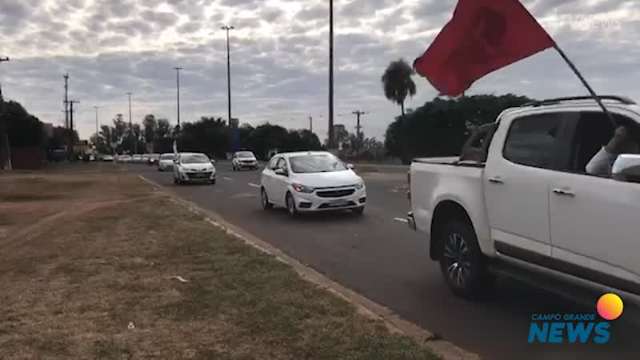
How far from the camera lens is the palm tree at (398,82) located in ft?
246

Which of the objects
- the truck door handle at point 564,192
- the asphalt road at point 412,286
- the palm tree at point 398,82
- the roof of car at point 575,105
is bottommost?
the asphalt road at point 412,286

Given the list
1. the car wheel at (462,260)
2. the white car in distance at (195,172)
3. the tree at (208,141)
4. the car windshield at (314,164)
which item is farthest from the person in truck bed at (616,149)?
the tree at (208,141)

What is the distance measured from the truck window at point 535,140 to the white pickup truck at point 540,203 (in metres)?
0.01

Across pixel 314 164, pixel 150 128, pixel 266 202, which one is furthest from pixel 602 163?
pixel 150 128

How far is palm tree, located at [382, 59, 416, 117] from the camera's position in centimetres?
7500

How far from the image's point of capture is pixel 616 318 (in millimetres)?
6129

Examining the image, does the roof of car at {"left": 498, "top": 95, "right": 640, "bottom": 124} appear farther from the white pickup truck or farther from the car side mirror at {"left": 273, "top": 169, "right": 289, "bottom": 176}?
the car side mirror at {"left": 273, "top": 169, "right": 289, "bottom": 176}

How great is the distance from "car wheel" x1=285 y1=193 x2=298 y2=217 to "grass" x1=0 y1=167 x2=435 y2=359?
5480 millimetres

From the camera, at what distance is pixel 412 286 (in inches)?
340

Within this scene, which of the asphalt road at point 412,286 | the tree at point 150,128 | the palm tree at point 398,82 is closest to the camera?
the asphalt road at point 412,286

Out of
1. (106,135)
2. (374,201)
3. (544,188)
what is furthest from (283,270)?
(106,135)

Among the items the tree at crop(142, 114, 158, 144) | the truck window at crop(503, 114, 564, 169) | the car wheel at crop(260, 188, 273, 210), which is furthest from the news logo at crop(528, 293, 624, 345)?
the tree at crop(142, 114, 158, 144)

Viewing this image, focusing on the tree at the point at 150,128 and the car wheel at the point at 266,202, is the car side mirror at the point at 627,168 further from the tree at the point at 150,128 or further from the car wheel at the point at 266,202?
the tree at the point at 150,128

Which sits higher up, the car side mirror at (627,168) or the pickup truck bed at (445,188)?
the car side mirror at (627,168)
